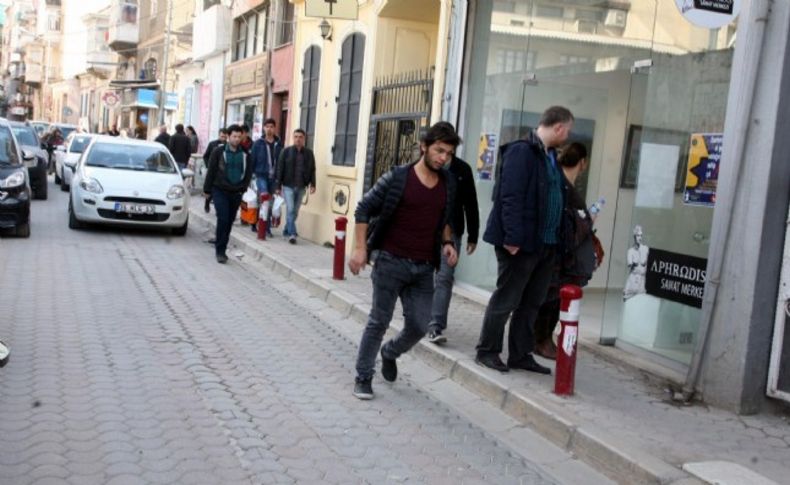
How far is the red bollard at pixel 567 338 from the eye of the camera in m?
5.36

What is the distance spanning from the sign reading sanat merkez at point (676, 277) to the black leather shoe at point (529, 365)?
109 cm

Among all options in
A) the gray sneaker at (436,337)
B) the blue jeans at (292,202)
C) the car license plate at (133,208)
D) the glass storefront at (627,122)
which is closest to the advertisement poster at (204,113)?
the car license plate at (133,208)

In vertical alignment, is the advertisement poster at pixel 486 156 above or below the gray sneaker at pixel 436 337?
above

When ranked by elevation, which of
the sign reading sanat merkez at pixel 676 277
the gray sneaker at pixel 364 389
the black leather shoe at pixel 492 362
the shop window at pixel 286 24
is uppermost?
the shop window at pixel 286 24

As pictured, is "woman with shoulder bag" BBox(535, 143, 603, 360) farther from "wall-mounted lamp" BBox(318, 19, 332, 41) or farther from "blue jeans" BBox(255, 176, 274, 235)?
"wall-mounted lamp" BBox(318, 19, 332, 41)

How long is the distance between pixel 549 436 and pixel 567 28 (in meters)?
4.98

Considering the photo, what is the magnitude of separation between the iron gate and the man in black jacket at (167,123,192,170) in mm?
8217

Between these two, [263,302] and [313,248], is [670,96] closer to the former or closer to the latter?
[263,302]

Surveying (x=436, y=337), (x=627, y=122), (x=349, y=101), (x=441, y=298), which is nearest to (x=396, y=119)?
(x=349, y=101)

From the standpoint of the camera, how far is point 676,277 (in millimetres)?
6227

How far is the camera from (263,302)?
911 centimetres

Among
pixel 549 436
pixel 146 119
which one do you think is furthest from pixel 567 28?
pixel 146 119

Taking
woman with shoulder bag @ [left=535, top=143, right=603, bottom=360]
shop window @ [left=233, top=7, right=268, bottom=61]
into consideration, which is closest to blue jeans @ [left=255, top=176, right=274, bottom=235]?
shop window @ [left=233, top=7, right=268, bottom=61]

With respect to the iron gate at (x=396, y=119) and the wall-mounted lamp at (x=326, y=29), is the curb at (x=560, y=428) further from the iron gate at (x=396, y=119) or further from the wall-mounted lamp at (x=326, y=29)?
the wall-mounted lamp at (x=326, y=29)
